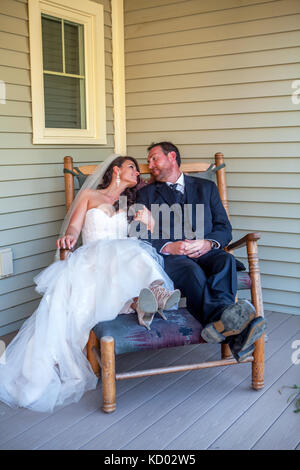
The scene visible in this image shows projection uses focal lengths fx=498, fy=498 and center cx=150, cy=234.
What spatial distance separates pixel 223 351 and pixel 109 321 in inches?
30.6

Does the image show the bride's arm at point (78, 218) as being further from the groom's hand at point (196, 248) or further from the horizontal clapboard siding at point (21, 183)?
the groom's hand at point (196, 248)

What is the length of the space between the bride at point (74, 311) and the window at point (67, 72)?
116 cm

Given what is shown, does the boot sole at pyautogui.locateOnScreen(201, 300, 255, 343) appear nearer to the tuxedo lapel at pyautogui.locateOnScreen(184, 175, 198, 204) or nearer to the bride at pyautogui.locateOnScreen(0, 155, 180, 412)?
the bride at pyautogui.locateOnScreen(0, 155, 180, 412)

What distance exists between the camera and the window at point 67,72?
3.29 metres

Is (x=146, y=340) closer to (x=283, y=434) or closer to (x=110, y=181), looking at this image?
(x=283, y=434)

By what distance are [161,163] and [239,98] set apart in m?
0.82

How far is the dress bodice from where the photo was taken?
119 inches

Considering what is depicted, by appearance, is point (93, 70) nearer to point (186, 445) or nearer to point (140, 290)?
point (140, 290)

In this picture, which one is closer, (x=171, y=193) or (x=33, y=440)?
(x=33, y=440)

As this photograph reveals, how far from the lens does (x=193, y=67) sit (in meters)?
3.71

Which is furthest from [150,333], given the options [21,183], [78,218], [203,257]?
[21,183]


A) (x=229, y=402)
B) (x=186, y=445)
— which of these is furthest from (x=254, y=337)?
(x=186, y=445)

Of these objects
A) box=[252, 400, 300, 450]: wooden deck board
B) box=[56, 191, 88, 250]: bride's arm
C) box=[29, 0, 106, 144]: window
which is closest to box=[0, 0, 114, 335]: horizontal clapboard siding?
box=[29, 0, 106, 144]: window

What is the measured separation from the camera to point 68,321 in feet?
8.19
